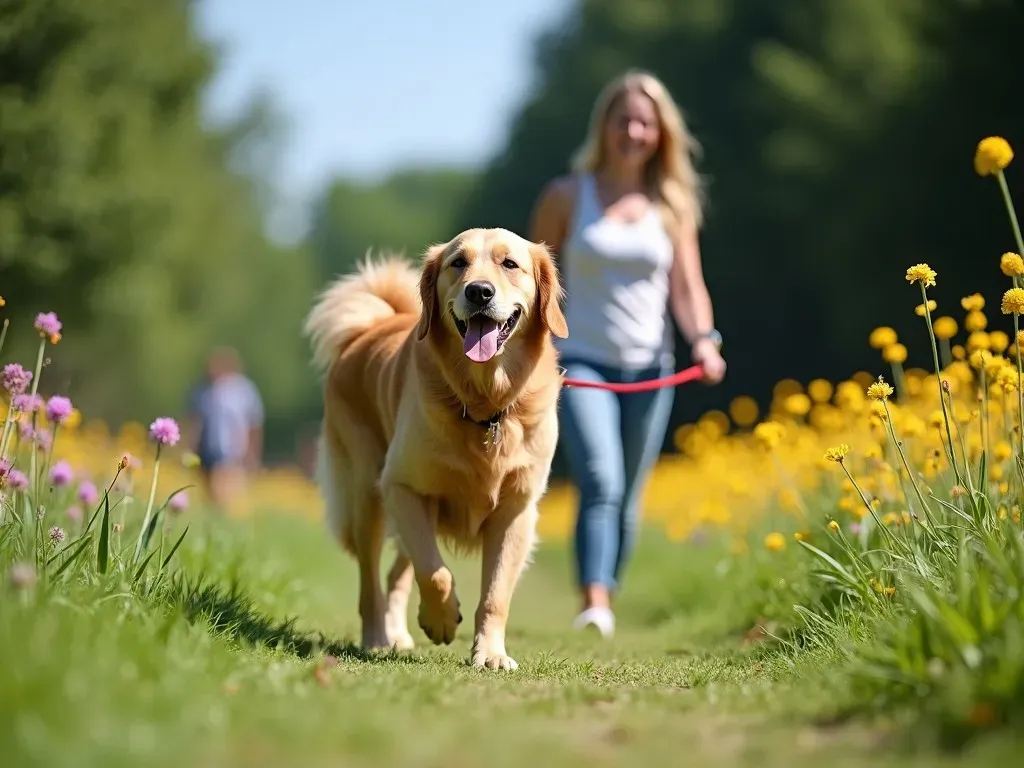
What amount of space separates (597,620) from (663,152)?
102 inches

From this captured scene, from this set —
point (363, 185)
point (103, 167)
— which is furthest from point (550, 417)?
point (363, 185)

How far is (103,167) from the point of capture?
1582 cm

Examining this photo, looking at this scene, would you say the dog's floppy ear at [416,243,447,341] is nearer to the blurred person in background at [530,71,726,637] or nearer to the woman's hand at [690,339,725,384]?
the blurred person in background at [530,71,726,637]

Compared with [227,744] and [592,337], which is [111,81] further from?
[227,744]

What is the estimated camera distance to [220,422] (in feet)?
49.6

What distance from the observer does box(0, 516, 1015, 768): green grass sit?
8.82ft

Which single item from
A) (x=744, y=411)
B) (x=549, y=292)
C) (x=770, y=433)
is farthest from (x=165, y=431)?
(x=744, y=411)

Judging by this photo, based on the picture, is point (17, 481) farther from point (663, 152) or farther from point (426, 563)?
point (663, 152)

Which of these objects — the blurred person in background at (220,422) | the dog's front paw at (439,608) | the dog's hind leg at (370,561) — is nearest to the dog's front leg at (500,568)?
the dog's front paw at (439,608)

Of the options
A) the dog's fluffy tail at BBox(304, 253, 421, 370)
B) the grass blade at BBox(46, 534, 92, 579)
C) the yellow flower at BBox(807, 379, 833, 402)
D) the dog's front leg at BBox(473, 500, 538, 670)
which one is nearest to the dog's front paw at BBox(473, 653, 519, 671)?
the dog's front leg at BBox(473, 500, 538, 670)

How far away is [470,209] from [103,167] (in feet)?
92.8

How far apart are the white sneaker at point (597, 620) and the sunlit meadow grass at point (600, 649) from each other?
21cm

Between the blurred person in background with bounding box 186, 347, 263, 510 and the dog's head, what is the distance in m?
10.2

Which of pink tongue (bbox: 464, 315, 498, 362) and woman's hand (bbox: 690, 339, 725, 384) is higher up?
woman's hand (bbox: 690, 339, 725, 384)
